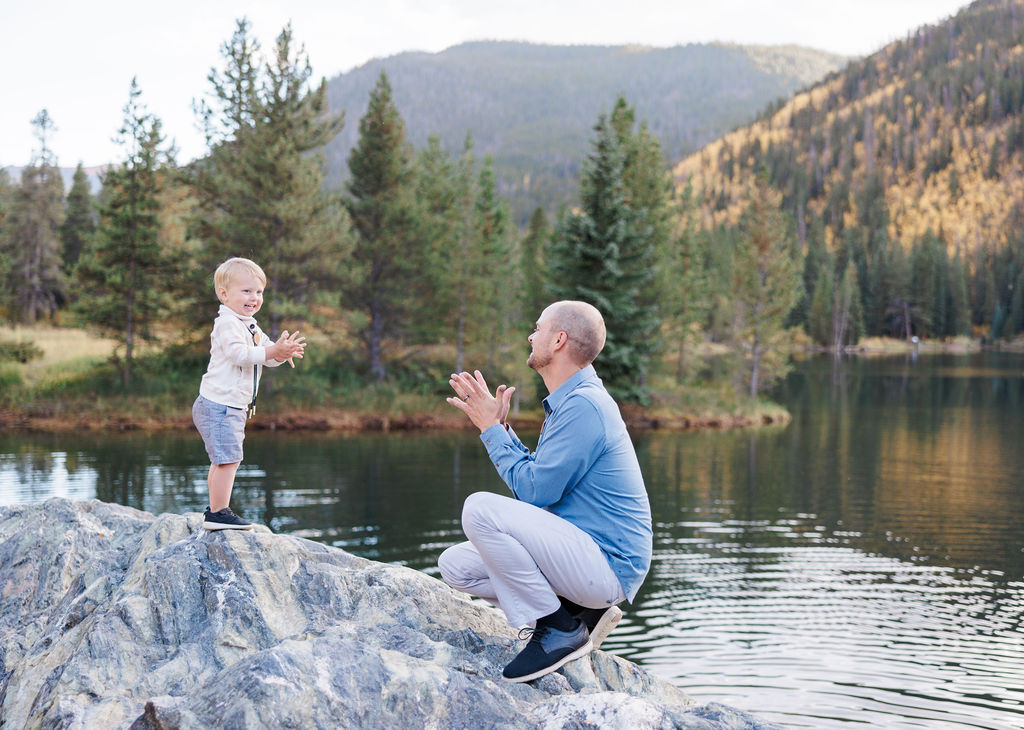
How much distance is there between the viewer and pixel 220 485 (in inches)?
218

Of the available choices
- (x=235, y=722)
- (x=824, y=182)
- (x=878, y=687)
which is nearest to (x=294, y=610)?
(x=235, y=722)

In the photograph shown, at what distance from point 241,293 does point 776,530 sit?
1351 cm

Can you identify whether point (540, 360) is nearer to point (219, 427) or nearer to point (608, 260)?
point (219, 427)

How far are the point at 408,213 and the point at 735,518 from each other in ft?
75.1

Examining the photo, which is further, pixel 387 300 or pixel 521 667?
pixel 387 300

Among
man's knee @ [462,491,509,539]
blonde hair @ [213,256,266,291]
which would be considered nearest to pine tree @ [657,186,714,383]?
blonde hair @ [213,256,266,291]

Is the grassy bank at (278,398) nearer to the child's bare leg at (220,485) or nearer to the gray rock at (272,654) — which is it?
the gray rock at (272,654)

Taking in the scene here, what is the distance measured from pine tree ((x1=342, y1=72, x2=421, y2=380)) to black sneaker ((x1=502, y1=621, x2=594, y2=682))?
3256 centimetres

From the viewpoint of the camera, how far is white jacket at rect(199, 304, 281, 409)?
5.40 m

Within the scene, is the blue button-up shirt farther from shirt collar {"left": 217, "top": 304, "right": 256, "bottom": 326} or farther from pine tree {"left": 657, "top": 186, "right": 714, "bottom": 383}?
pine tree {"left": 657, "top": 186, "right": 714, "bottom": 383}

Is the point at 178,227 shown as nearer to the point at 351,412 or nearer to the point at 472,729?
the point at 351,412

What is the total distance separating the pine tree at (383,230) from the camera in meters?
36.7

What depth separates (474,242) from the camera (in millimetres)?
36188

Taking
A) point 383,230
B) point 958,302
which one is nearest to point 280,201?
point 383,230
